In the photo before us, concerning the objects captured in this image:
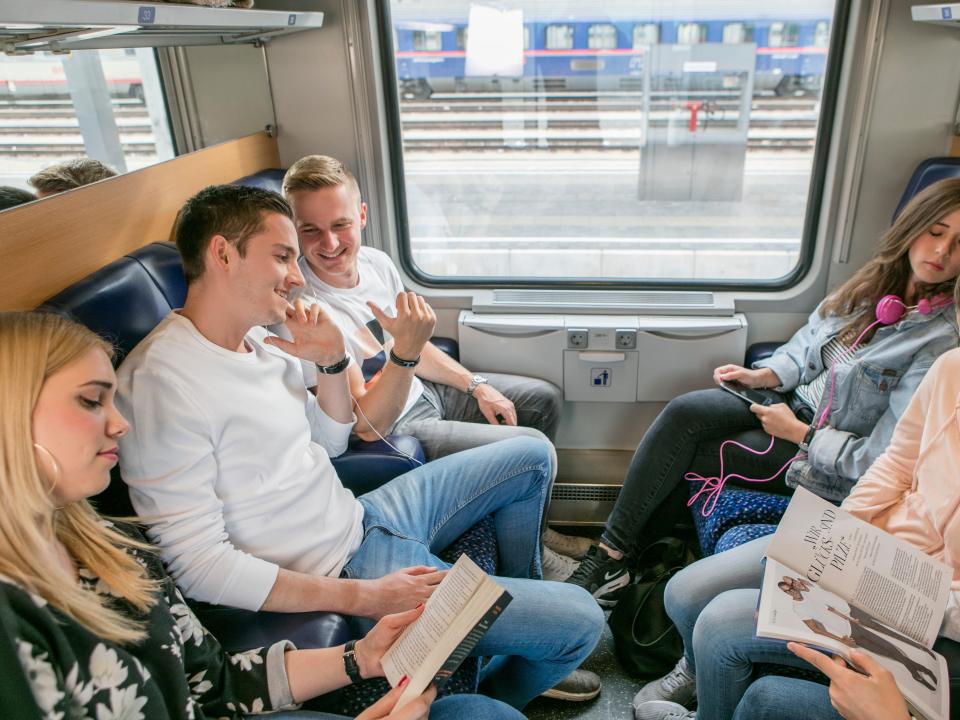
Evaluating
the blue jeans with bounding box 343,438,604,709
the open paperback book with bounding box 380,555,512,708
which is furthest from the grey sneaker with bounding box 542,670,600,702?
the open paperback book with bounding box 380,555,512,708

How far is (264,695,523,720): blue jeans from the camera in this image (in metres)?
1.44

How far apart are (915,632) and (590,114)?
246 cm

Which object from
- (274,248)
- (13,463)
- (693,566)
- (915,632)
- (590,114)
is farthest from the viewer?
(590,114)

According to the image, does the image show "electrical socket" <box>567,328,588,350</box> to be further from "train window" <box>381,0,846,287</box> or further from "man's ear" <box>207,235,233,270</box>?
"man's ear" <box>207,235,233,270</box>

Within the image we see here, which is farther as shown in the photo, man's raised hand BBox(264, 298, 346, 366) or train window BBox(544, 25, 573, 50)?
train window BBox(544, 25, 573, 50)

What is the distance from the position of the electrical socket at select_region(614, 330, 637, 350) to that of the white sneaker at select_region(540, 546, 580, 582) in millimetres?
970

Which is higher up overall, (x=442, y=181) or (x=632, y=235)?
(x=442, y=181)

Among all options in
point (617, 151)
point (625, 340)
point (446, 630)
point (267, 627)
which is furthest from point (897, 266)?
point (267, 627)

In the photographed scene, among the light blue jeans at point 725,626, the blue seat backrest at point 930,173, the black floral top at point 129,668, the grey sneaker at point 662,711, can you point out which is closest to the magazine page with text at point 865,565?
the light blue jeans at point 725,626

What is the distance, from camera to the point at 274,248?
1.75m

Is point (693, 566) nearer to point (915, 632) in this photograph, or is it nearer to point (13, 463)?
point (915, 632)

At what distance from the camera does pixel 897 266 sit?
2.34 meters

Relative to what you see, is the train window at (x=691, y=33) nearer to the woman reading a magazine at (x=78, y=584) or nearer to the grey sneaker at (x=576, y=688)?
the grey sneaker at (x=576, y=688)

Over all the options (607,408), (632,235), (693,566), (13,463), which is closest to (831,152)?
(632,235)
